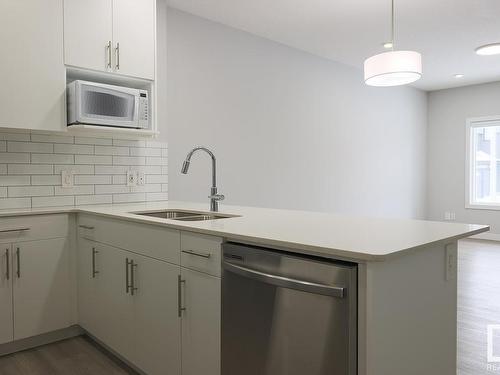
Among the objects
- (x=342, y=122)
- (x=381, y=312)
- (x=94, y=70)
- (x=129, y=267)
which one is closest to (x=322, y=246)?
(x=381, y=312)

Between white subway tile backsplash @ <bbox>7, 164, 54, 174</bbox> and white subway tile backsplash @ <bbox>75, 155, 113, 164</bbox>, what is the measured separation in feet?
0.63

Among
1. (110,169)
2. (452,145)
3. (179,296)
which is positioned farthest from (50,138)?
(452,145)

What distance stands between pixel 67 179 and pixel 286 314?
2.15 m

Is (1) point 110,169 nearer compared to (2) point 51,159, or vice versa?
(2) point 51,159

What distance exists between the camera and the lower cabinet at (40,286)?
247 centimetres

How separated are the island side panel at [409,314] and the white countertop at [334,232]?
5 cm

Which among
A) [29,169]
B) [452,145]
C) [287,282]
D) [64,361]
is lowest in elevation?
[64,361]

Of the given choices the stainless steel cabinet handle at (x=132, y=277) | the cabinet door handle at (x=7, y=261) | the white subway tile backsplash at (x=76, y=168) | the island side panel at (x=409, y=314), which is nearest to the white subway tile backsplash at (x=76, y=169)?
the white subway tile backsplash at (x=76, y=168)

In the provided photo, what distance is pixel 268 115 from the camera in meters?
4.57

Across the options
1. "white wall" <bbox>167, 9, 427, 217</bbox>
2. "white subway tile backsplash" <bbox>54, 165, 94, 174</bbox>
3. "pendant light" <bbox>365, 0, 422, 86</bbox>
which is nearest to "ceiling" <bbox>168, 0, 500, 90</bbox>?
"white wall" <bbox>167, 9, 427, 217</bbox>

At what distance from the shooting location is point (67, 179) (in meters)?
2.92

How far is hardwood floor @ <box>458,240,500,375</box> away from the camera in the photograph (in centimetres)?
233

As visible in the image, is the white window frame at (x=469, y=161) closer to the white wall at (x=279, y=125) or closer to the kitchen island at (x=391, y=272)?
the white wall at (x=279, y=125)

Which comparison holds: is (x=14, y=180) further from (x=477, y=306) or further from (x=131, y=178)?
(x=477, y=306)
